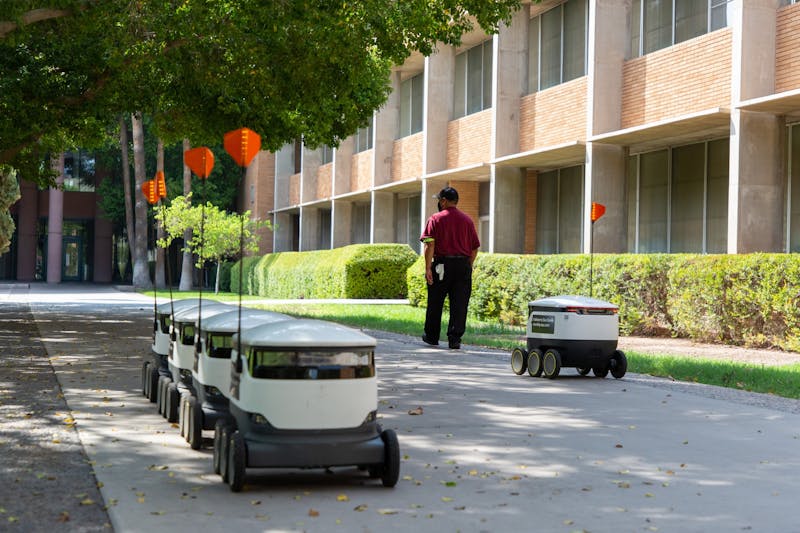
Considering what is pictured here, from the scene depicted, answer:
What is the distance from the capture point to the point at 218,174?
5266cm

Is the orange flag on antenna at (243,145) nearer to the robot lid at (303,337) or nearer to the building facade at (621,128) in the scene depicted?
the robot lid at (303,337)

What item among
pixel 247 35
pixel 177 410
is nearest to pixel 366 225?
pixel 247 35

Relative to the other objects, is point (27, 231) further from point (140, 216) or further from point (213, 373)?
Answer: point (213, 373)

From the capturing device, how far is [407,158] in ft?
109

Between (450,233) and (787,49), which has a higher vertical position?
(787,49)

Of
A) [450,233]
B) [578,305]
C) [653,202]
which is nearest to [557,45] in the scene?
[653,202]

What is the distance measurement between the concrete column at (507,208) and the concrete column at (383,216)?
9.66m

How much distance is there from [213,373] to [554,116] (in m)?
18.4

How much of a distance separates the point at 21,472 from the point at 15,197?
2475 cm

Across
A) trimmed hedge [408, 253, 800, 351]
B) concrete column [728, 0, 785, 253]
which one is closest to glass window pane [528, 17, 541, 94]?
trimmed hedge [408, 253, 800, 351]

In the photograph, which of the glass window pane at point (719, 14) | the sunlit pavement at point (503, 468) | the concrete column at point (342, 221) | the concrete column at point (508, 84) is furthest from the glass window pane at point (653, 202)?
the concrete column at point (342, 221)

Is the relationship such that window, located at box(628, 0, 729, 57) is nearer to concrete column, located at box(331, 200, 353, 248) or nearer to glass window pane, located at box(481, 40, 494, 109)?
glass window pane, located at box(481, 40, 494, 109)

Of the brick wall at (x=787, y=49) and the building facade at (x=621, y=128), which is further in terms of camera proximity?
the building facade at (x=621, y=128)

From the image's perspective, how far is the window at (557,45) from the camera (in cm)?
2331
